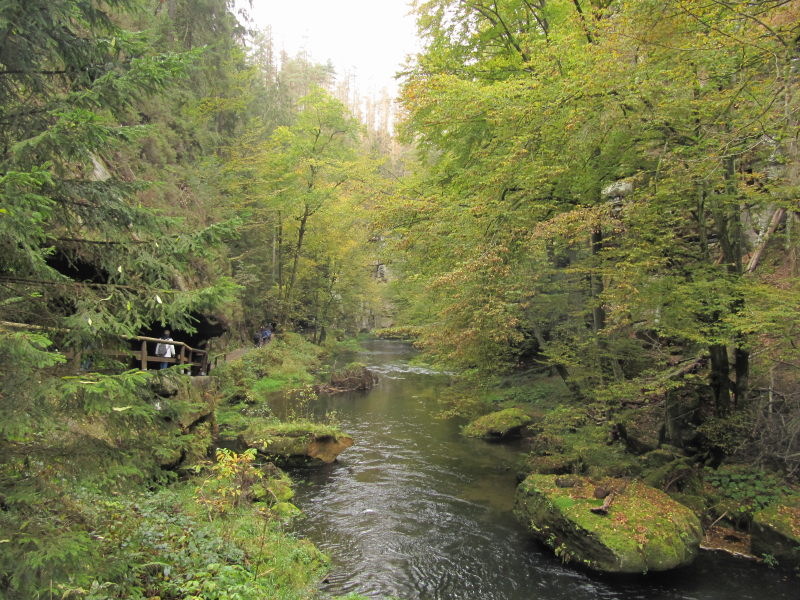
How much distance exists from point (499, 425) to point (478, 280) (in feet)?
26.2

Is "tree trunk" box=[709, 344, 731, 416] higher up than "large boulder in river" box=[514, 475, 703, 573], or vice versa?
"tree trunk" box=[709, 344, 731, 416]

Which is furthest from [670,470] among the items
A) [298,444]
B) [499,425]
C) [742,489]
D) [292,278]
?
[292,278]

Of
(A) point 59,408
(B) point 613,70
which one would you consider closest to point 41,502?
(A) point 59,408

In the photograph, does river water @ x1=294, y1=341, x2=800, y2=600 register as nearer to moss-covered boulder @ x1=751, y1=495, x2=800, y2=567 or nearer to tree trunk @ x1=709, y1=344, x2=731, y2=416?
moss-covered boulder @ x1=751, y1=495, x2=800, y2=567

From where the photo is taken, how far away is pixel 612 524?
818 centimetres

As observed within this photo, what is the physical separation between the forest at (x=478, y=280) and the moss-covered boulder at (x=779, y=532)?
1.8 inches

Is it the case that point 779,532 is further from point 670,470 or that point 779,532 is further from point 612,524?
point 612,524

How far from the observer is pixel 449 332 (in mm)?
10523

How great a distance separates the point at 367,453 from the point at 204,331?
27.1 ft

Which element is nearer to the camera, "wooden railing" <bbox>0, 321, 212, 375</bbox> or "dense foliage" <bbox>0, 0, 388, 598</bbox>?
"dense foliage" <bbox>0, 0, 388, 598</bbox>

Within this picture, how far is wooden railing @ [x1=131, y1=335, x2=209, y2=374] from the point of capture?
35.0 feet

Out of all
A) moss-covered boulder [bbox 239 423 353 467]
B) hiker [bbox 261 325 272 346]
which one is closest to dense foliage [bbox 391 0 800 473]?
moss-covered boulder [bbox 239 423 353 467]

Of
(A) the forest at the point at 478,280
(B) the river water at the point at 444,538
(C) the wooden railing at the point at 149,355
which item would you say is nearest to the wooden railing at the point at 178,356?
(C) the wooden railing at the point at 149,355

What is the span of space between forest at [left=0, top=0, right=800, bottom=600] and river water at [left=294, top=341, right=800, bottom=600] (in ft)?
1.64
